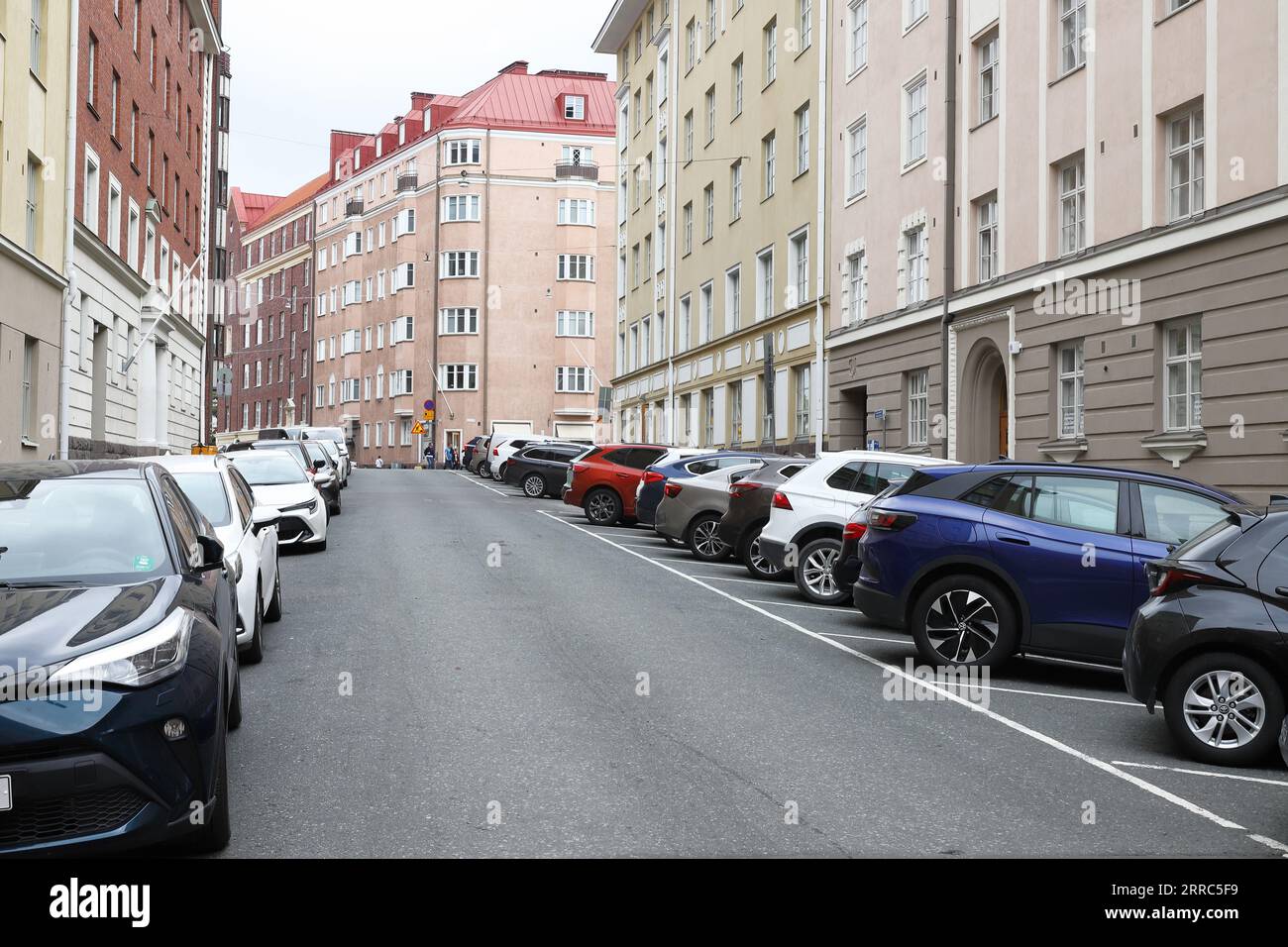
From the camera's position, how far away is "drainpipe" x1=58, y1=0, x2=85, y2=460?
1020 inches

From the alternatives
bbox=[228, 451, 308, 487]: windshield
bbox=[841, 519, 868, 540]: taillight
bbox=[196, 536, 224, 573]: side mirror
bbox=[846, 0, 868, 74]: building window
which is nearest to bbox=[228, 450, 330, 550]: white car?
bbox=[228, 451, 308, 487]: windshield

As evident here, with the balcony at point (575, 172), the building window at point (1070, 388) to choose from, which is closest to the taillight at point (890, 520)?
the building window at point (1070, 388)

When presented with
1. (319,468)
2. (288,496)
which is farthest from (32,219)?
(288,496)

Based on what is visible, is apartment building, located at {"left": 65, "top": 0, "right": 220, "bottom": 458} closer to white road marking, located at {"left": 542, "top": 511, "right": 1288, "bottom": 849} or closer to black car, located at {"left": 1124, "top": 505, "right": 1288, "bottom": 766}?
white road marking, located at {"left": 542, "top": 511, "right": 1288, "bottom": 849}

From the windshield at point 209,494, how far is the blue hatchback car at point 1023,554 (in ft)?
17.6

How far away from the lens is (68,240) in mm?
26016

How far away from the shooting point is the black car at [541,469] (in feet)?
114

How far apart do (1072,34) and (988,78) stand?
2964 mm

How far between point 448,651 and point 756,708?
3011 millimetres

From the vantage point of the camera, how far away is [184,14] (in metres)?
43.3

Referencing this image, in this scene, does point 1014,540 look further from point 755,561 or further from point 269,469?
point 269,469

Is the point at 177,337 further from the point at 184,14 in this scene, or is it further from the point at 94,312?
the point at 94,312

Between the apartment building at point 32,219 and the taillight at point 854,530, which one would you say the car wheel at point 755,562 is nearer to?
the taillight at point 854,530

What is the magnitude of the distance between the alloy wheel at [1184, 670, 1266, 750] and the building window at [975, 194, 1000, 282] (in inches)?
638
